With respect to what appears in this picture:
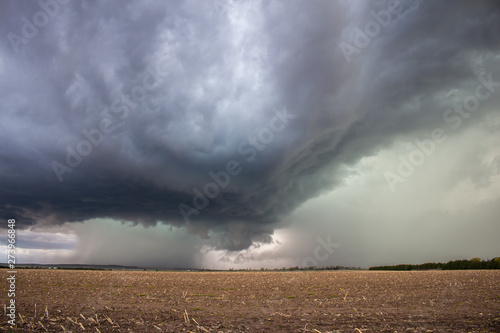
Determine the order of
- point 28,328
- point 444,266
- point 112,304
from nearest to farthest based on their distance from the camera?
point 28,328 → point 112,304 → point 444,266

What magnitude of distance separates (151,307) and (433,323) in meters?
22.2

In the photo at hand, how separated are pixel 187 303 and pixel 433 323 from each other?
68.1 ft

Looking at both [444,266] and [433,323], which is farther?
[444,266]

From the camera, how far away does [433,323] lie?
1905 centimetres

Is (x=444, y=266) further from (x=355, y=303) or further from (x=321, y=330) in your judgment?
(x=321, y=330)

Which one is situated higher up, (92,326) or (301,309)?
(92,326)

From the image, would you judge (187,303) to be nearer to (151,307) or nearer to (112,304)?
(151,307)

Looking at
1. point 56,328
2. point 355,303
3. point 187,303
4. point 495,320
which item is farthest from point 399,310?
point 56,328

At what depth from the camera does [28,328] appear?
17.1 metres

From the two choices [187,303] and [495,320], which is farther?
[187,303]

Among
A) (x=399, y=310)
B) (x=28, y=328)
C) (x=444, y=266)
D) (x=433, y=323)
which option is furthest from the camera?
(x=444, y=266)

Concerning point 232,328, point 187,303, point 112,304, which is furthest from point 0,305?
point 232,328

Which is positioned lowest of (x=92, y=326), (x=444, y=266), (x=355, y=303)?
(x=444, y=266)

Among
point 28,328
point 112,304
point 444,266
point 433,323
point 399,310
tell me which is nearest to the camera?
point 28,328
